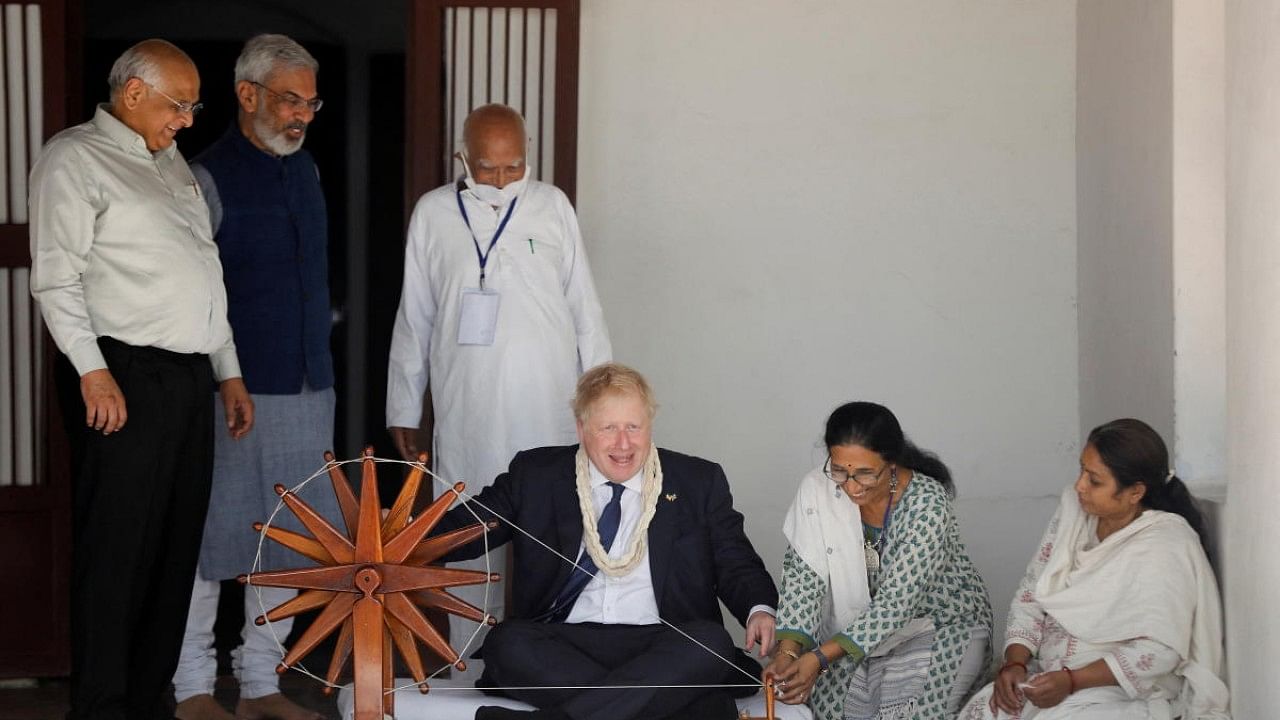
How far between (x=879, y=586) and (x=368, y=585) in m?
1.29

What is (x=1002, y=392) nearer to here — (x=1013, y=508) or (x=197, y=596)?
(x=1013, y=508)

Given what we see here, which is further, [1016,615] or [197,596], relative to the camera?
[197,596]

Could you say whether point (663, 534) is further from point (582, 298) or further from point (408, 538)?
point (582, 298)

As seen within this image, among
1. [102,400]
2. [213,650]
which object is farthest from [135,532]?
[213,650]

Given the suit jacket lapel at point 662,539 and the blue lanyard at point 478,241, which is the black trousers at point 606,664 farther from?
the blue lanyard at point 478,241

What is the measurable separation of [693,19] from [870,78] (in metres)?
0.59

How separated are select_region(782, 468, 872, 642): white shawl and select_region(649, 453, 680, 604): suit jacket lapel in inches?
11.1

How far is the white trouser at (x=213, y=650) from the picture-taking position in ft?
14.9

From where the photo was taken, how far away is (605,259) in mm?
5320

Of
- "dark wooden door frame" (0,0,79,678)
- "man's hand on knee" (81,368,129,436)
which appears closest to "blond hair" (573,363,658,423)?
"man's hand on knee" (81,368,129,436)

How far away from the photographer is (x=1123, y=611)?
3721 mm

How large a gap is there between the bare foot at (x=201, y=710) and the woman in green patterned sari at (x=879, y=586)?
5.16 feet

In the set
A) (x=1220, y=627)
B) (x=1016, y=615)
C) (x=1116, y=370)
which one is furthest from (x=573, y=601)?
(x=1116, y=370)

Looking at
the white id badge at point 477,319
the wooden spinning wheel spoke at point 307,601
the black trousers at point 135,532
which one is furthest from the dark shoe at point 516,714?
the white id badge at point 477,319
